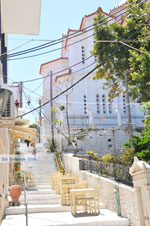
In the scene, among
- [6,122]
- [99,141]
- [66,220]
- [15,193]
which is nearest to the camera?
[6,122]

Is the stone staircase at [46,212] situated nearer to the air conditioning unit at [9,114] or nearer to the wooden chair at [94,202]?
the wooden chair at [94,202]

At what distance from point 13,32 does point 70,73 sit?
17.8 metres

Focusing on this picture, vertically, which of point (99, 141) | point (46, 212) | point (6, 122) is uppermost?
point (6, 122)

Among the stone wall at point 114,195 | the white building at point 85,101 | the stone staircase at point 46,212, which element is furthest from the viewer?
the white building at point 85,101

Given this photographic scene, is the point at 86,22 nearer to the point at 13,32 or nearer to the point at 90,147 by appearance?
the point at 90,147

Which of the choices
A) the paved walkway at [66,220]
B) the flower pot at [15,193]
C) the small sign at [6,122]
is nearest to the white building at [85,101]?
the flower pot at [15,193]

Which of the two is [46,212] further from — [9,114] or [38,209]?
[9,114]

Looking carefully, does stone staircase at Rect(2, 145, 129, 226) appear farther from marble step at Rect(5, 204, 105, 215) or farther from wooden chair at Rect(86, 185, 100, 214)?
wooden chair at Rect(86, 185, 100, 214)

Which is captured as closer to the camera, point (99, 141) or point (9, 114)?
point (9, 114)

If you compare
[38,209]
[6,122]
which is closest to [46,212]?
[38,209]

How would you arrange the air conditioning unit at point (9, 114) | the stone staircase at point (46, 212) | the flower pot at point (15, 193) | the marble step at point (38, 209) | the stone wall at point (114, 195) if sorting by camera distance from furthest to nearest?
the flower pot at point (15, 193)
the marble step at point (38, 209)
the stone staircase at point (46, 212)
the stone wall at point (114, 195)
the air conditioning unit at point (9, 114)

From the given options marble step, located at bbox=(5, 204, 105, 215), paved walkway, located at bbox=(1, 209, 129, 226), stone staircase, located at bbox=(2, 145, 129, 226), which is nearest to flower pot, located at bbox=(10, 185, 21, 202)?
stone staircase, located at bbox=(2, 145, 129, 226)

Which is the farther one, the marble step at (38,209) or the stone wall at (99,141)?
the stone wall at (99,141)

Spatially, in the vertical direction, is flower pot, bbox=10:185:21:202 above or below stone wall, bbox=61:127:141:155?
below
